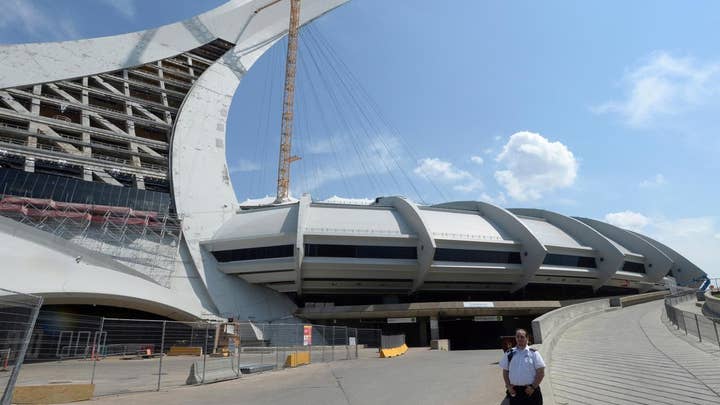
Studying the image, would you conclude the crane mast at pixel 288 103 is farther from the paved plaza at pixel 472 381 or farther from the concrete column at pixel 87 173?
the paved plaza at pixel 472 381

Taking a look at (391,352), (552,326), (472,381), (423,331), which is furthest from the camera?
(423,331)

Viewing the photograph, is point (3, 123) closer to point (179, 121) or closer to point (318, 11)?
point (179, 121)

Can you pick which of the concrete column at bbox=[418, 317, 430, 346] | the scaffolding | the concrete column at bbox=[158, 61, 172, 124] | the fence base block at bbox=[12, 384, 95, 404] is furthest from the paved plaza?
the concrete column at bbox=[158, 61, 172, 124]

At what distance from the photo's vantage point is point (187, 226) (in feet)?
133

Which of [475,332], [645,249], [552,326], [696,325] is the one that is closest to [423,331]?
[475,332]

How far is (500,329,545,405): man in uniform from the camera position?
5.65 m

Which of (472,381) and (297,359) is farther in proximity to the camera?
(297,359)

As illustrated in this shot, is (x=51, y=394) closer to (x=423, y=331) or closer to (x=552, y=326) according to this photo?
(x=552, y=326)

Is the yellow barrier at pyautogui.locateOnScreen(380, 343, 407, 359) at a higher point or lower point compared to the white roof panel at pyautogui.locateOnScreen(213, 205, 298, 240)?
lower

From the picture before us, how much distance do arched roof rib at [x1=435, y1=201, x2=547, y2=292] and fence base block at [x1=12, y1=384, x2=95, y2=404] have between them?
41.2m

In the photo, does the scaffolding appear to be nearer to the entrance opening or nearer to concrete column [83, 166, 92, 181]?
concrete column [83, 166, 92, 181]

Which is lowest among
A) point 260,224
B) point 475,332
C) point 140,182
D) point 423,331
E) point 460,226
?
point 475,332

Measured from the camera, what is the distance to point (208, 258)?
40.2 meters

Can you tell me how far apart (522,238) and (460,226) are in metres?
6.83
